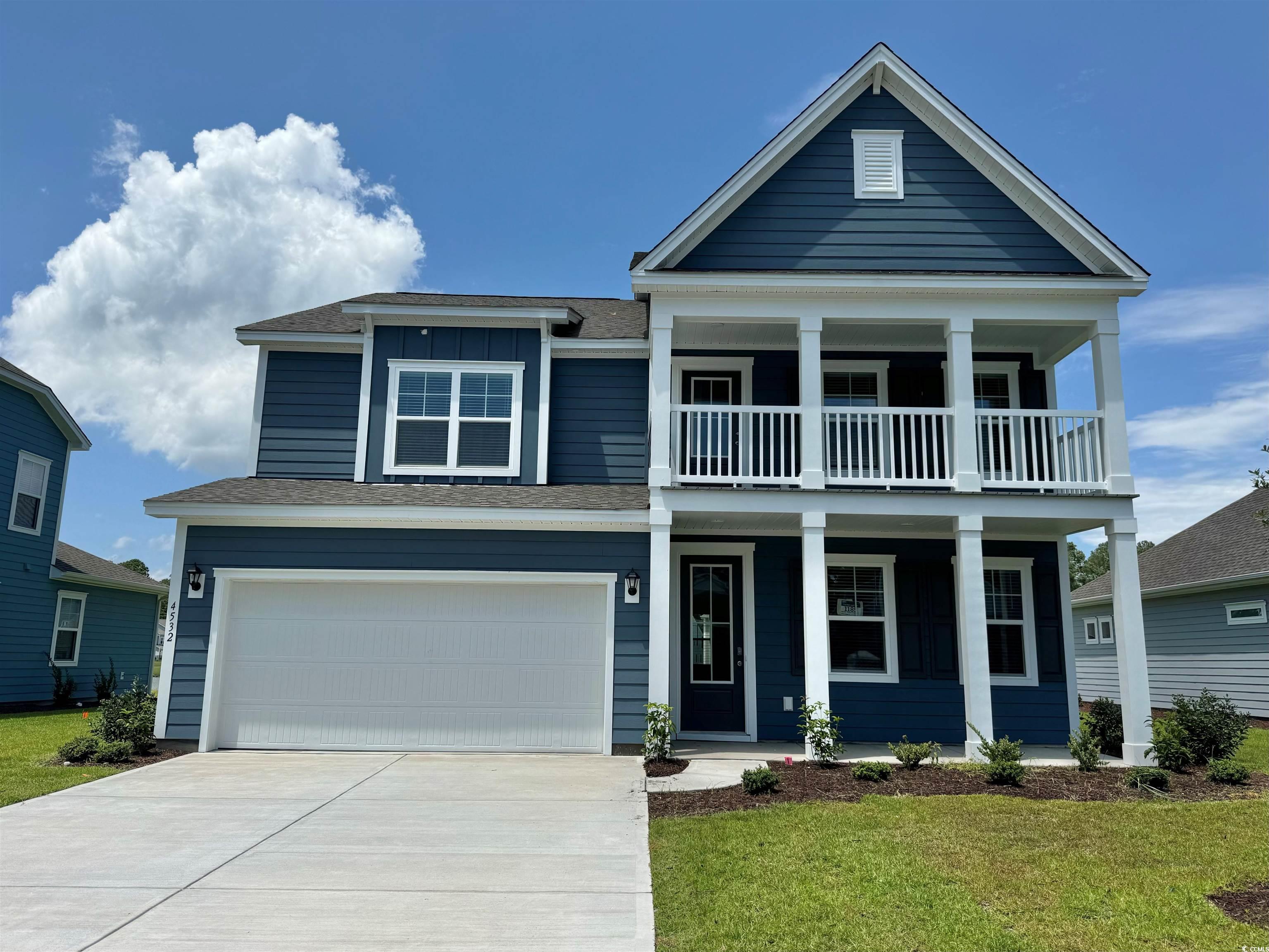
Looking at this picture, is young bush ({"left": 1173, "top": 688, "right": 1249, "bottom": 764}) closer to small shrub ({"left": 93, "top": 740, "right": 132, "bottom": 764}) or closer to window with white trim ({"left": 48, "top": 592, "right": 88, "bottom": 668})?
small shrub ({"left": 93, "top": 740, "right": 132, "bottom": 764})

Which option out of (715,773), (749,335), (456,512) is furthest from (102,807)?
(749,335)

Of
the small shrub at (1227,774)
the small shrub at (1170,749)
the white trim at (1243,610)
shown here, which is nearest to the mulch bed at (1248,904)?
the small shrub at (1227,774)

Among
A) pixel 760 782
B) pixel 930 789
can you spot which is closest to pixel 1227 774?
pixel 930 789

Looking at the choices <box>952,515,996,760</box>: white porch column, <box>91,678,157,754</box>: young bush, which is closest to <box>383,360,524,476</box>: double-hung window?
<box>91,678,157,754</box>: young bush

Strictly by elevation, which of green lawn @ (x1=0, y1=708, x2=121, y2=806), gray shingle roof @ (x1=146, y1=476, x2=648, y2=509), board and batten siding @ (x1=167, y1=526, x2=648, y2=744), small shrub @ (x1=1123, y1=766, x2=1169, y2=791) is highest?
gray shingle roof @ (x1=146, y1=476, x2=648, y2=509)

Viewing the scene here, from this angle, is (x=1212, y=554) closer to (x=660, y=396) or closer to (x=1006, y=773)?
(x=1006, y=773)

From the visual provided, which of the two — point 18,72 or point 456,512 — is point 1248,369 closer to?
point 456,512

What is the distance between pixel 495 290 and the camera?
14.8 meters

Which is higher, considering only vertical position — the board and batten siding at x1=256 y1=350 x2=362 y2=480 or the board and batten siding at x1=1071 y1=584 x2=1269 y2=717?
the board and batten siding at x1=256 y1=350 x2=362 y2=480

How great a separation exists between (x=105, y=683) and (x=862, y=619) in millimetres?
15589

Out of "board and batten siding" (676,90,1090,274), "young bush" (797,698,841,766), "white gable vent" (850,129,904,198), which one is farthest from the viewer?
"white gable vent" (850,129,904,198)

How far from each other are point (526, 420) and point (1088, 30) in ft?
28.8

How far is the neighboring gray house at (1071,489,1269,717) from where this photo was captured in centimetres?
1598

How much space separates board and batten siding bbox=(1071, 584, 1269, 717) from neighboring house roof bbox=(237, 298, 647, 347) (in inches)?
387
